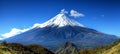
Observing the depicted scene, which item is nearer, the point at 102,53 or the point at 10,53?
the point at 10,53

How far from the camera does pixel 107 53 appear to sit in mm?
158250

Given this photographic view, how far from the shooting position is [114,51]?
498 ft

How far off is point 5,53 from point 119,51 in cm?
5185

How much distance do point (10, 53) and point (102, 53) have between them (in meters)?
51.7

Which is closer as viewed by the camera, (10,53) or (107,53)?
(10,53)

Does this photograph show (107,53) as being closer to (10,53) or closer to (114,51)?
(114,51)

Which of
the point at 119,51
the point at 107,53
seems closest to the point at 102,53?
the point at 107,53

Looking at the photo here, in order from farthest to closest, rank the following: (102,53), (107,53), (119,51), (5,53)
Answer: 1. (102,53)
2. (107,53)
3. (119,51)
4. (5,53)

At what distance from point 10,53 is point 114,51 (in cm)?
4926

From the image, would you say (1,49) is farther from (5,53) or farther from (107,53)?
(107,53)

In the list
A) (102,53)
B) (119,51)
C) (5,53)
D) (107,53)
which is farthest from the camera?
(102,53)

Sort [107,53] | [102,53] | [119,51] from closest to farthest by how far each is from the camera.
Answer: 1. [119,51]
2. [107,53]
3. [102,53]

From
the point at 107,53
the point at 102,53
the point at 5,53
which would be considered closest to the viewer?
the point at 5,53

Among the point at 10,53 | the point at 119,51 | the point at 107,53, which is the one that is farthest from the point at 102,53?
the point at 10,53
